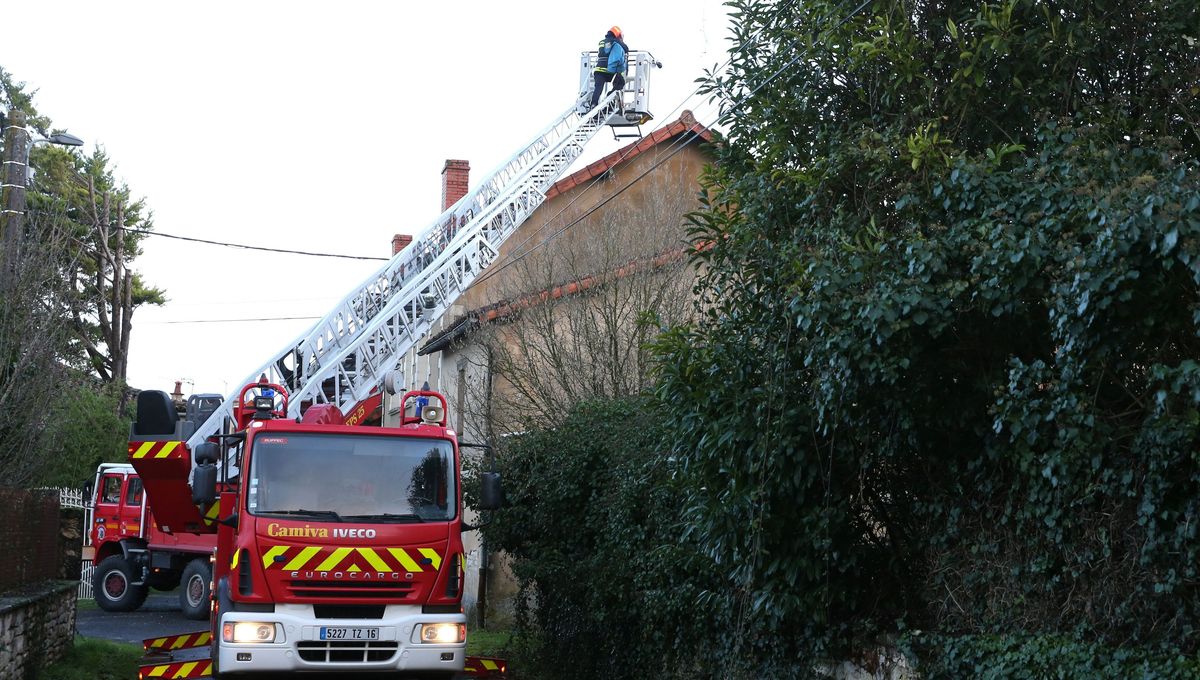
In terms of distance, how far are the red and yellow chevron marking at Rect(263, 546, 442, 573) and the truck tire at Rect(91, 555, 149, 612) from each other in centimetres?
1498

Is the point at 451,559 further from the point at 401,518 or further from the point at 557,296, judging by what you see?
the point at 557,296

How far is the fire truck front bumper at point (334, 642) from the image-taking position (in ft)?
33.1

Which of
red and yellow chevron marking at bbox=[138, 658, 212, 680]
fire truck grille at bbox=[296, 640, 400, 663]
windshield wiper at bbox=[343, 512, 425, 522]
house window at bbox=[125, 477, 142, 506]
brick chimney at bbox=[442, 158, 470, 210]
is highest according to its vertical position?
brick chimney at bbox=[442, 158, 470, 210]

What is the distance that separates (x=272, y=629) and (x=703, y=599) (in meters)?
3.83

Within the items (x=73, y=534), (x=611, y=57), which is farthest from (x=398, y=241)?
(x=611, y=57)

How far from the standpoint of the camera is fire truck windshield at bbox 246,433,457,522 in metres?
10.6

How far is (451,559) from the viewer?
10852 millimetres

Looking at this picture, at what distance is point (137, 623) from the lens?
21.6 m

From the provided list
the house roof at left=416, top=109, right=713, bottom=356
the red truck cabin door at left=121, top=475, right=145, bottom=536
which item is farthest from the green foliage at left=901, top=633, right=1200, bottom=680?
the red truck cabin door at left=121, top=475, right=145, bottom=536

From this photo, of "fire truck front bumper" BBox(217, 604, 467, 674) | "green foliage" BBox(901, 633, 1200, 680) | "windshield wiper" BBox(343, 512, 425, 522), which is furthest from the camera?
"windshield wiper" BBox(343, 512, 425, 522)

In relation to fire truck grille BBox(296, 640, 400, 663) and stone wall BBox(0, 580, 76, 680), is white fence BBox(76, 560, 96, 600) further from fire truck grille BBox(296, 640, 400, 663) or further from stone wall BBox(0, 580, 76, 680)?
fire truck grille BBox(296, 640, 400, 663)

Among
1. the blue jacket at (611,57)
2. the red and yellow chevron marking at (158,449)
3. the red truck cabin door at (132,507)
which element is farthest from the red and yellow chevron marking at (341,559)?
the red truck cabin door at (132,507)

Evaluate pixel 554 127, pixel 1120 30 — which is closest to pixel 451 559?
pixel 1120 30

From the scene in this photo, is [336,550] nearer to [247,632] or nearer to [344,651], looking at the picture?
[344,651]
